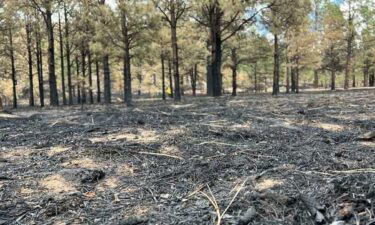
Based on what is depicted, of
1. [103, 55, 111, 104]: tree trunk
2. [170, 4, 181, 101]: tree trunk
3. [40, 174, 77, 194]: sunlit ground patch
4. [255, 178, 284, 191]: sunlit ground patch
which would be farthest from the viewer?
[103, 55, 111, 104]: tree trunk

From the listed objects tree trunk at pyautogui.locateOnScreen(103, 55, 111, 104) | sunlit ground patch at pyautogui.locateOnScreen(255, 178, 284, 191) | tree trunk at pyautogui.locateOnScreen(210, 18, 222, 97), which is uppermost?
tree trunk at pyautogui.locateOnScreen(210, 18, 222, 97)

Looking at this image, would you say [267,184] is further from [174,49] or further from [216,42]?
[216,42]

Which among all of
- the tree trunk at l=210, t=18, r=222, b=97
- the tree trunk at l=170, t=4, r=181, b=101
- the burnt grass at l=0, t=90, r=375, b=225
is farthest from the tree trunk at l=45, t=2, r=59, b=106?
the burnt grass at l=0, t=90, r=375, b=225

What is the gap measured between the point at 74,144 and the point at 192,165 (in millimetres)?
2570

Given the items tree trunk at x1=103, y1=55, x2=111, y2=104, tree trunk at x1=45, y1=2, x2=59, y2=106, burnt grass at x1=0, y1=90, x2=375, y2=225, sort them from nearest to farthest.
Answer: burnt grass at x1=0, y1=90, x2=375, y2=225, tree trunk at x1=45, y1=2, x2=59, y2=106, tree trunk at x1=103, y1=55, x2=111, y2=104

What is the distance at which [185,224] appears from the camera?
2801mm

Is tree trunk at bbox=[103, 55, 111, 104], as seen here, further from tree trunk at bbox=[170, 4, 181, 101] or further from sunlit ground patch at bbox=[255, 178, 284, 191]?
sunlit ground patch at bbox=[255, 178, 284, 191]

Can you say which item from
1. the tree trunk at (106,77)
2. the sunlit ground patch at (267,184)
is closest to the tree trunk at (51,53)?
the tree trunk at (106,77)

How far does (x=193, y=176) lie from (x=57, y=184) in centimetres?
148

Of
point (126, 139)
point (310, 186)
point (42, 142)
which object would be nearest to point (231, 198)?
point (310, 186)

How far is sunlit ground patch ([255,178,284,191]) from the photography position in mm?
3474

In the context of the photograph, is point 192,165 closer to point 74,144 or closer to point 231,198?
point 231,198

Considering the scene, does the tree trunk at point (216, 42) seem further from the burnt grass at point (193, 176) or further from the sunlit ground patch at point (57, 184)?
the sunlit ground patch at point (57, 184)

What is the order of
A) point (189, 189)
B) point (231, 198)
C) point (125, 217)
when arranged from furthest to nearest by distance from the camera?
point (189, 189) < point (231, 198) < point (125, 217)
